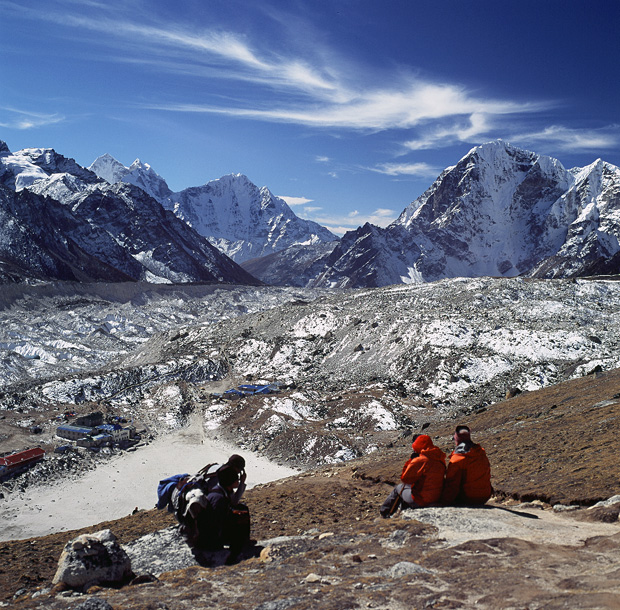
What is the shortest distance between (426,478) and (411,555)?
209 cm

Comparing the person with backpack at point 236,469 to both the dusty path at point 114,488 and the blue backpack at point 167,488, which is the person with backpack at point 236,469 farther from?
the dusty path at point 114,488

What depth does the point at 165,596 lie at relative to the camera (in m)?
6.93

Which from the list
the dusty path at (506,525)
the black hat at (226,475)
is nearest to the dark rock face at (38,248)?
the black hat at (226,475)

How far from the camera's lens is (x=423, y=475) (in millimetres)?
9445

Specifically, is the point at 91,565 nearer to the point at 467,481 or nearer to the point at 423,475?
the point at 423,475

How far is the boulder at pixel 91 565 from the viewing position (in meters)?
7.77

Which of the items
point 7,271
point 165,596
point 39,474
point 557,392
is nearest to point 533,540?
point 165,596

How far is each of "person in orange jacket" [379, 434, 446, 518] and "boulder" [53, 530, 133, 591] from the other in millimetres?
5110

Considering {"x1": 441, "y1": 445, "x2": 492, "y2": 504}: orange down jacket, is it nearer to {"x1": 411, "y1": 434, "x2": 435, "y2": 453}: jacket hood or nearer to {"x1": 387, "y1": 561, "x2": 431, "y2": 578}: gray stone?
{"x1": 411, "y1": 434, "x2": 435, "y2": 453}: jacket hood

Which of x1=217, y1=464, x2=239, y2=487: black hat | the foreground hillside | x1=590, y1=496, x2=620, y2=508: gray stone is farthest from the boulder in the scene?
x1=590, y1=496, x2=620, y2=508: gray stone

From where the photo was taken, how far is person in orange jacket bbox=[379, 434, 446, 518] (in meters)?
9.24

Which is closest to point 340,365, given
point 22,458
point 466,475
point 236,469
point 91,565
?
point 22,458

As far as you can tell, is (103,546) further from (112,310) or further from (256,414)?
(112,310)

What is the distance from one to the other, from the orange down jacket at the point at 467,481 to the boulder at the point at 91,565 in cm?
585
